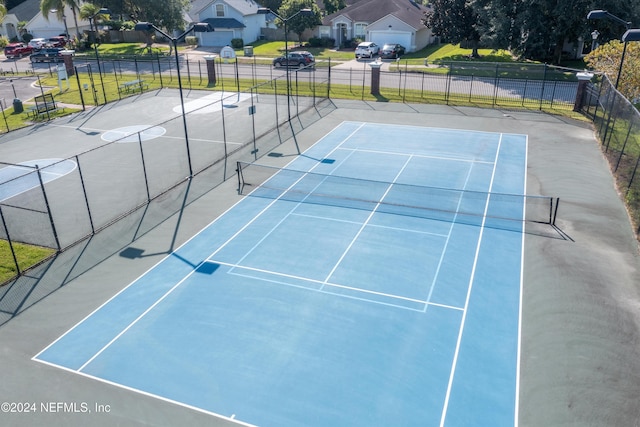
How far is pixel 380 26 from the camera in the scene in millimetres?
58719

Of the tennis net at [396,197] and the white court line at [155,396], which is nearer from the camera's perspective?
the white court line at [155,396]

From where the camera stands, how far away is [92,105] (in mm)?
33594

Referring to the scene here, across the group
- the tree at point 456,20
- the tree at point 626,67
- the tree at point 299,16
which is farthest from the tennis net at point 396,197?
the tree at point 299,16

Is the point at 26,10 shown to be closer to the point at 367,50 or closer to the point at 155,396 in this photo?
Result: the point at 367,50

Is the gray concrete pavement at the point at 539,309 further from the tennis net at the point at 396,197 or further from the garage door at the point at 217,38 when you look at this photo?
the garage door at the point at 217,38

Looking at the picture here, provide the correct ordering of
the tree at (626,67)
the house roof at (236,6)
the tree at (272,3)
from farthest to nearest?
1. the tree at (272,3)
2. the house roof at (236,6)
3. the tree at (626,67)

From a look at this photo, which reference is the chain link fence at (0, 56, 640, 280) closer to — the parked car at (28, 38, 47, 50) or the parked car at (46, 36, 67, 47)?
the parked car at (28, 38, 47, 50)

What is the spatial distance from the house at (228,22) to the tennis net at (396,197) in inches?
2038

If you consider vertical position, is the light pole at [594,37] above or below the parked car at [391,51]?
above

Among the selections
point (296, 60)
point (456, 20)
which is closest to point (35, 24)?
point (296, 60)

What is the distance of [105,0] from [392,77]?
42.0 metres

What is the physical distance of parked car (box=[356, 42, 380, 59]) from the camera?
53875mm

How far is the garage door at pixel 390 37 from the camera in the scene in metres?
58.0

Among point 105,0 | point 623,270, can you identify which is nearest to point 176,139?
point 623,270
